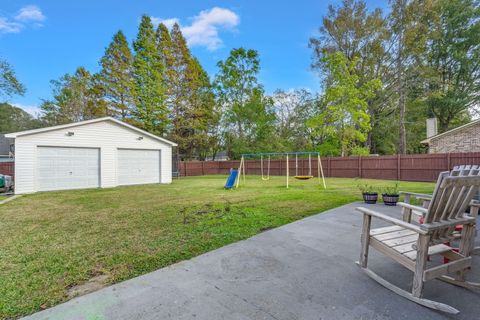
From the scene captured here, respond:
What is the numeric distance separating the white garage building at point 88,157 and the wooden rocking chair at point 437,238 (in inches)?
469

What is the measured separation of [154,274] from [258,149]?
20480mm

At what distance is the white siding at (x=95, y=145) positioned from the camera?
9312mm

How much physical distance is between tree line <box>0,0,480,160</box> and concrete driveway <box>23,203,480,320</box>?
1577 cm

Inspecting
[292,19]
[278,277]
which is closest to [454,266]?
[278,277]

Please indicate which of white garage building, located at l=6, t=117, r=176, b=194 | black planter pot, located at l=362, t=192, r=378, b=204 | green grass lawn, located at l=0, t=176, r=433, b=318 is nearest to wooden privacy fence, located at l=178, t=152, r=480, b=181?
black planter pot, located at l=362, t=192, r=378, b=204

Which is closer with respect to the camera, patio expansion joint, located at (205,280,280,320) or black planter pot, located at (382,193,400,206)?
patio expansion joint, located at (205,280,280,320)

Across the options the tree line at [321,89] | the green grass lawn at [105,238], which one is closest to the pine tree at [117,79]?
the tree line at [321,89]

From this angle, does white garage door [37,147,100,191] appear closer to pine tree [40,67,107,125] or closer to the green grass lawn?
the green grass lawn

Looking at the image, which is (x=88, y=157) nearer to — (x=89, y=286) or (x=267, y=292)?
(x=89, y=286)

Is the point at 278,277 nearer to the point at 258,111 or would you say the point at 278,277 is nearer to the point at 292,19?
the point at 292,19

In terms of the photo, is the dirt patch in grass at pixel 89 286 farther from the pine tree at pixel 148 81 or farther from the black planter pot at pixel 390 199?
the pine tree at pixel 148 81

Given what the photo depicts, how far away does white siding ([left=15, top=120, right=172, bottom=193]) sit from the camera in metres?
9.31

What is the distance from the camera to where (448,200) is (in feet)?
5.85

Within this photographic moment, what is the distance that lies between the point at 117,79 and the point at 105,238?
20.4m
